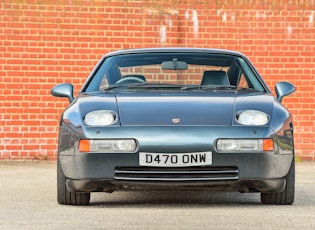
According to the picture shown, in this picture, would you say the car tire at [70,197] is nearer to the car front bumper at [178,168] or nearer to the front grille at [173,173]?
the car front bumper at [178,168]

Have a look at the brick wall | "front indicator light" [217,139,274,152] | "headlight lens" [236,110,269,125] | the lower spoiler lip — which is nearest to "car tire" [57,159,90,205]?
the lower spoiler lip

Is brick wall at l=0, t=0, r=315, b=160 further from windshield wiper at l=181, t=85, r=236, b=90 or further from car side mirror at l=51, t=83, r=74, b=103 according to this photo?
windshield wiper at l=181, t=85, r=236, b=90

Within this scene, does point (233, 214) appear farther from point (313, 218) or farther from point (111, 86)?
point (111, 86)

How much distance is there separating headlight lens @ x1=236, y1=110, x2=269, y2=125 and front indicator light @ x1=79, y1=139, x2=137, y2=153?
0.83m

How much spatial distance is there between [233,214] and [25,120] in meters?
7.26

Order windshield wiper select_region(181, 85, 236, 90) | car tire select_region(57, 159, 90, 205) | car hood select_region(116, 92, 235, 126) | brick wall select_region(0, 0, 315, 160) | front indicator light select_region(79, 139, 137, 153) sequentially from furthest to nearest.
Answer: brick wall select_region(0, 0, 315, 160)
windshield wiper select_region(181, 85, 236, 90)
car tire select_region(57, 159, 90, 205)
car hood select_region(116, 92, 235, 126)
front indicator light select_region(79, 139, 137, 153)

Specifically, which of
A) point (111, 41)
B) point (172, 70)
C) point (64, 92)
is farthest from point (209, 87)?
point (111, 41)

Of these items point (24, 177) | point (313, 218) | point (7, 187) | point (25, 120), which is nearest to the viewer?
point (313, 218)

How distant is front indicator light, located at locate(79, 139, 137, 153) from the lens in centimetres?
736

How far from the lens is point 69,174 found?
7.63 metres

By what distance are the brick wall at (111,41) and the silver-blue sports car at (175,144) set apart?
20.2 feet

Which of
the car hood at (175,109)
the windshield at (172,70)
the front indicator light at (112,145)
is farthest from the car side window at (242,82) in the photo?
the front indicator light at (112,145)

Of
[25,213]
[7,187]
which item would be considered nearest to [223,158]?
[25,213]

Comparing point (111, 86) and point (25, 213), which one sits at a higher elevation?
point (111, 86)
